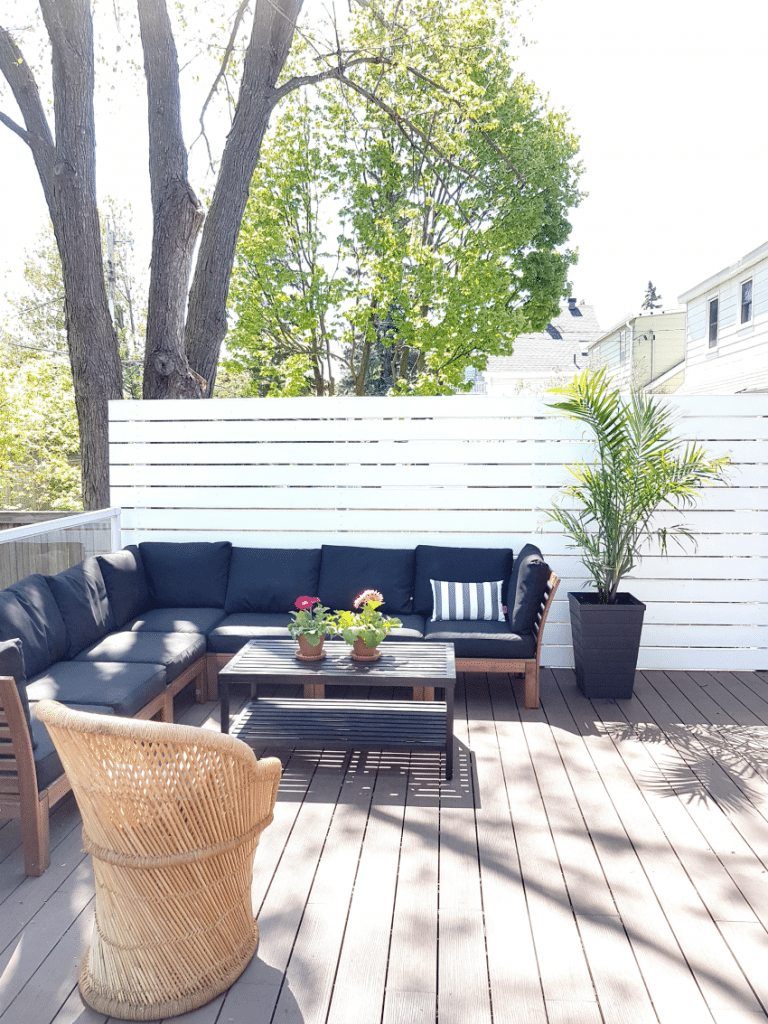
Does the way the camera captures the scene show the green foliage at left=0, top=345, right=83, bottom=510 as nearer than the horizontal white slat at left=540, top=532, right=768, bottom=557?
No

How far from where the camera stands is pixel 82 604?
4.28 m

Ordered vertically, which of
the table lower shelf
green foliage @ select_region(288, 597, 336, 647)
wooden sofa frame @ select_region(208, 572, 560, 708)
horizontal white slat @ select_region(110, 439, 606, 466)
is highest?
horizontal white slat @ select_region(110, 439, 606, 466)

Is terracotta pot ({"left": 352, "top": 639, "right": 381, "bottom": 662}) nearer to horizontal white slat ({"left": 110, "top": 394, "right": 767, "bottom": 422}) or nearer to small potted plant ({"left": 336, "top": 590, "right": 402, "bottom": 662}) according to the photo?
small potted plant ({"left": 336, "top": 590, "right": 402, "bottom": 662})

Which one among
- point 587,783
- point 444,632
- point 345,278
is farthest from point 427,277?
point 587,783

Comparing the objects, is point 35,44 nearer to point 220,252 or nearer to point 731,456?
point 220,252

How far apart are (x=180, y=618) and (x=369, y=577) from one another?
1202mm

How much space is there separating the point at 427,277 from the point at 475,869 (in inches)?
423

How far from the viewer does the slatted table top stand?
3709mm

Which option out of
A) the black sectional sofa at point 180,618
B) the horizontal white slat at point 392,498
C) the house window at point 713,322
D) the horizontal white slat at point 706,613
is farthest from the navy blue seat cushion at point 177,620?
the house window at point 713,322

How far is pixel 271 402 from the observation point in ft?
18.1

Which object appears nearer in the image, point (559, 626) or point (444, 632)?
point (444, 632)

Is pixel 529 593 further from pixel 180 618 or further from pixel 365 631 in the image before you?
pixel 180 618

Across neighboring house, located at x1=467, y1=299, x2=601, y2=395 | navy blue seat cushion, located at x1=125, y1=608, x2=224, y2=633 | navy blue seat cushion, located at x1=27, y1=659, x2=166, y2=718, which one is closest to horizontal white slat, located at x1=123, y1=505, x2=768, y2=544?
navy blue seat cushion, located at x1=125, y1=608, x2=224, y2=633

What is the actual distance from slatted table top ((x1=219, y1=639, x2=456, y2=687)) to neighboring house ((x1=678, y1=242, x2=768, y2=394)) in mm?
8533
